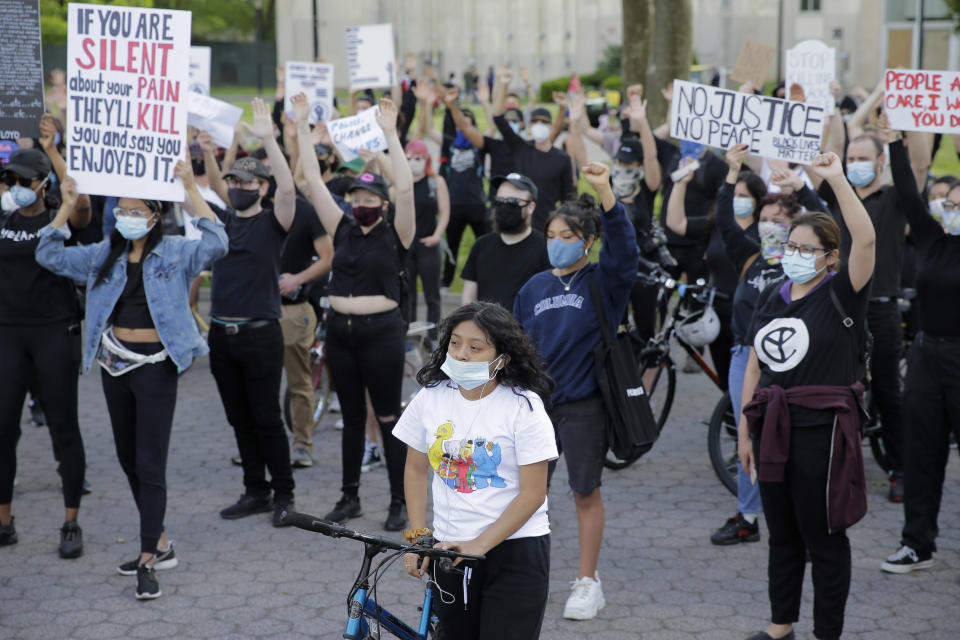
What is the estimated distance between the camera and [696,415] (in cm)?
942

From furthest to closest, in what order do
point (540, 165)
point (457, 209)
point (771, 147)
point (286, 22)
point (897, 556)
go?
point (286, 22), point (457, 209), point (540, 165), point (771, 147), point (897, 556)

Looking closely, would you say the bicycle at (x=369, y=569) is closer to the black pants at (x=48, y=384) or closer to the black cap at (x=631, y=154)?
the black pants at (x=48, y=384)

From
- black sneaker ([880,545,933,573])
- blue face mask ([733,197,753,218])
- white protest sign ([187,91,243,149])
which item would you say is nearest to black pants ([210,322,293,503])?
white protest sign ([187,91,243,149])

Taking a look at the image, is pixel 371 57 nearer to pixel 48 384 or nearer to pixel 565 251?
pixel 48 384

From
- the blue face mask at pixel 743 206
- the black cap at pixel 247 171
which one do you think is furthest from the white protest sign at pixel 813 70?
the black cap at pixel 247 171

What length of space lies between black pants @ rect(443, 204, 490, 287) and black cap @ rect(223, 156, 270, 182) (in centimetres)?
622

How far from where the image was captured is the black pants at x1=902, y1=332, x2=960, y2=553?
6.02 m

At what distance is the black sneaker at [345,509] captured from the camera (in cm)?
691

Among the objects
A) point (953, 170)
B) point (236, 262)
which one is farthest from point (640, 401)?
point (953, 170)

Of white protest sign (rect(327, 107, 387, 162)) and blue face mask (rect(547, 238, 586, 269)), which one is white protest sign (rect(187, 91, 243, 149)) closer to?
white protest sign (rect(327, 107, 387, 162))

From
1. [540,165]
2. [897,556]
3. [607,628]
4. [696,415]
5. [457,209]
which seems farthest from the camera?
[457,209]

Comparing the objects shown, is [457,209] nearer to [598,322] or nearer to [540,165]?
[540,165]

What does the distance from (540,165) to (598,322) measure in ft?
19.0

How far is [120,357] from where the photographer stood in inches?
231
